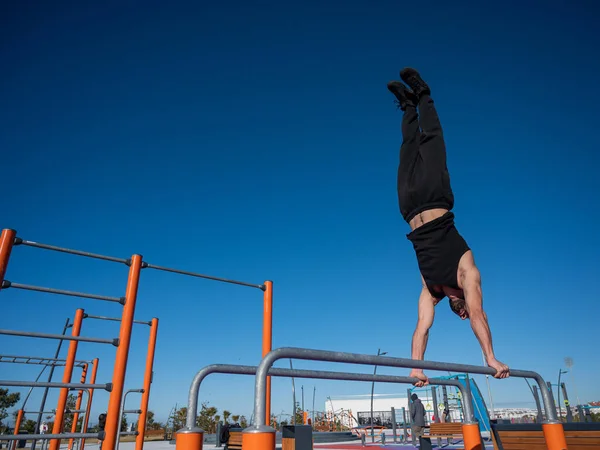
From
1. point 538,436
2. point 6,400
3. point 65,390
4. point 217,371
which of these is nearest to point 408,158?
point 217,371

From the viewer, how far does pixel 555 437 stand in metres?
2.10

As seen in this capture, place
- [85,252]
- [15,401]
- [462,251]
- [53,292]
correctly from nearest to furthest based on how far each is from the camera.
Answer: [462,251], [53,292], [85,252], [15,401]

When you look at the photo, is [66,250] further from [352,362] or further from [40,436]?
[352,362]

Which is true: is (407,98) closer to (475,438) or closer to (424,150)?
(424,150)

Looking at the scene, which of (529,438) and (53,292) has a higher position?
(53,292)

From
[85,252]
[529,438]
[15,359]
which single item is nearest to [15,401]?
[15,359]

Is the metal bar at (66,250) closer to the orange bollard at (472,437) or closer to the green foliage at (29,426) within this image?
the orange bollard at (472,437)

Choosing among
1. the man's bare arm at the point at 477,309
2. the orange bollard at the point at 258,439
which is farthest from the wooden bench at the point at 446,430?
the orange bollard at the point at 258,439

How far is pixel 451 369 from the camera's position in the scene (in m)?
2.00

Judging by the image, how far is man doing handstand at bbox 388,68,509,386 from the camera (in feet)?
8.63

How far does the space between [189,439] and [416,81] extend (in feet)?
9.80

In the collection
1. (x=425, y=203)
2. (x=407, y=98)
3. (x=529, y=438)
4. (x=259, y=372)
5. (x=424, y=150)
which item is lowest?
(x=529, y=438)

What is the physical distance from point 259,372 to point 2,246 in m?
2.97

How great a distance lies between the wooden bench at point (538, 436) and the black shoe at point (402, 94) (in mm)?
2813
